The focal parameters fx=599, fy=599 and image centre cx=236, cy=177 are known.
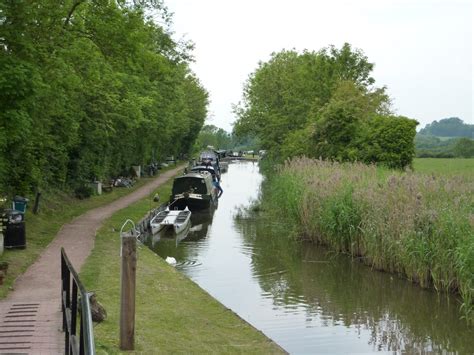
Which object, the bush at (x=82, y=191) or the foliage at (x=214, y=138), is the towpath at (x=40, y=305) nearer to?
the bush at (x=82, y=191)

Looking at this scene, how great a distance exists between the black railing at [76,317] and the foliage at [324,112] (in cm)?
2693

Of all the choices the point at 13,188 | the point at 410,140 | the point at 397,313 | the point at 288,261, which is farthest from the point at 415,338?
the point at 410,140

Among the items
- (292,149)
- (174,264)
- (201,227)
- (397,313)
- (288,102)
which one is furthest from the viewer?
(288,102)

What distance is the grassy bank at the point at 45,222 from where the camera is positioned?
13.6m

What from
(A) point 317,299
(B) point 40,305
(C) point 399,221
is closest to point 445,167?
(C) point 399,221

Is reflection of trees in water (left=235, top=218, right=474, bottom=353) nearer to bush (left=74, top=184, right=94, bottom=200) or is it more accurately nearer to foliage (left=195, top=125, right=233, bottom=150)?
bush (left=74, top=184, right=94, bottom=200)

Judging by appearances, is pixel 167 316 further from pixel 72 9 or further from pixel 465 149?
pixel 465 149

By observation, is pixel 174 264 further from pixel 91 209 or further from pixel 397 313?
pixel 91 209

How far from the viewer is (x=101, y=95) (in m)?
27.2

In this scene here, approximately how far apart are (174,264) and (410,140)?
62.6ft

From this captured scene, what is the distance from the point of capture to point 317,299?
48.2ft

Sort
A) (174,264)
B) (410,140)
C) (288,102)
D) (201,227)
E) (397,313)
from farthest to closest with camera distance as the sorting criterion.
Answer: (288,102) < (410,140) < (201,227) < (174,264) < (397,313)

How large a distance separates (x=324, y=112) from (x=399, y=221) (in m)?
21.6

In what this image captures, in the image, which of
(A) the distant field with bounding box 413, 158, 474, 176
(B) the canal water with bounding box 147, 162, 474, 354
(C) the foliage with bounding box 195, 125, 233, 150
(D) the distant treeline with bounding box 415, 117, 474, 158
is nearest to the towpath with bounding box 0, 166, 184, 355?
(B) the canal water with bounding box 147, 162, 474, 354
